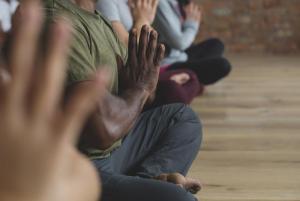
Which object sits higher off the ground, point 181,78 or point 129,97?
point 129,97

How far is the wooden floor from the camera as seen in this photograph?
1.97 metres

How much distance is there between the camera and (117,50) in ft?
5.05

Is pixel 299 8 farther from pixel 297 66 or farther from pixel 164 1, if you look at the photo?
pixel 164 1

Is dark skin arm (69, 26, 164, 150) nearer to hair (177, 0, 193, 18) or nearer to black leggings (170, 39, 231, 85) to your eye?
black leggings (170, 39, 231, 85)

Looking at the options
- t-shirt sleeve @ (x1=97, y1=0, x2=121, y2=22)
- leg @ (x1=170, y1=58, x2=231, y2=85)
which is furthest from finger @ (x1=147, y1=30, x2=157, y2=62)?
leg @ (x1=170, y1=58, x2=231, y2=85)

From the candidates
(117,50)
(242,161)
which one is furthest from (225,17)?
(117,50)

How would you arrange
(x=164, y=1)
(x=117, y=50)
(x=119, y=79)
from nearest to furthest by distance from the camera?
(x=119, y=79)
(x=117, y=50)
(x=164, y=1)

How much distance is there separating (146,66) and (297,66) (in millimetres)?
3031

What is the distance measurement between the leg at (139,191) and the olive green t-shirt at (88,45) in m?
0.10

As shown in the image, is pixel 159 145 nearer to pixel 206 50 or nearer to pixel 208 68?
pixel 208 68

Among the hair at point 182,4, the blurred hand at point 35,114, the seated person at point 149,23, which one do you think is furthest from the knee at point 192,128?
the hair at point 182,4

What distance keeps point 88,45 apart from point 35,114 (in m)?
0.81

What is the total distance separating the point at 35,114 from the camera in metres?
0.54

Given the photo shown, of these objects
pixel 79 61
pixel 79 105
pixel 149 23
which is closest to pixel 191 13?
pixel 149 23
